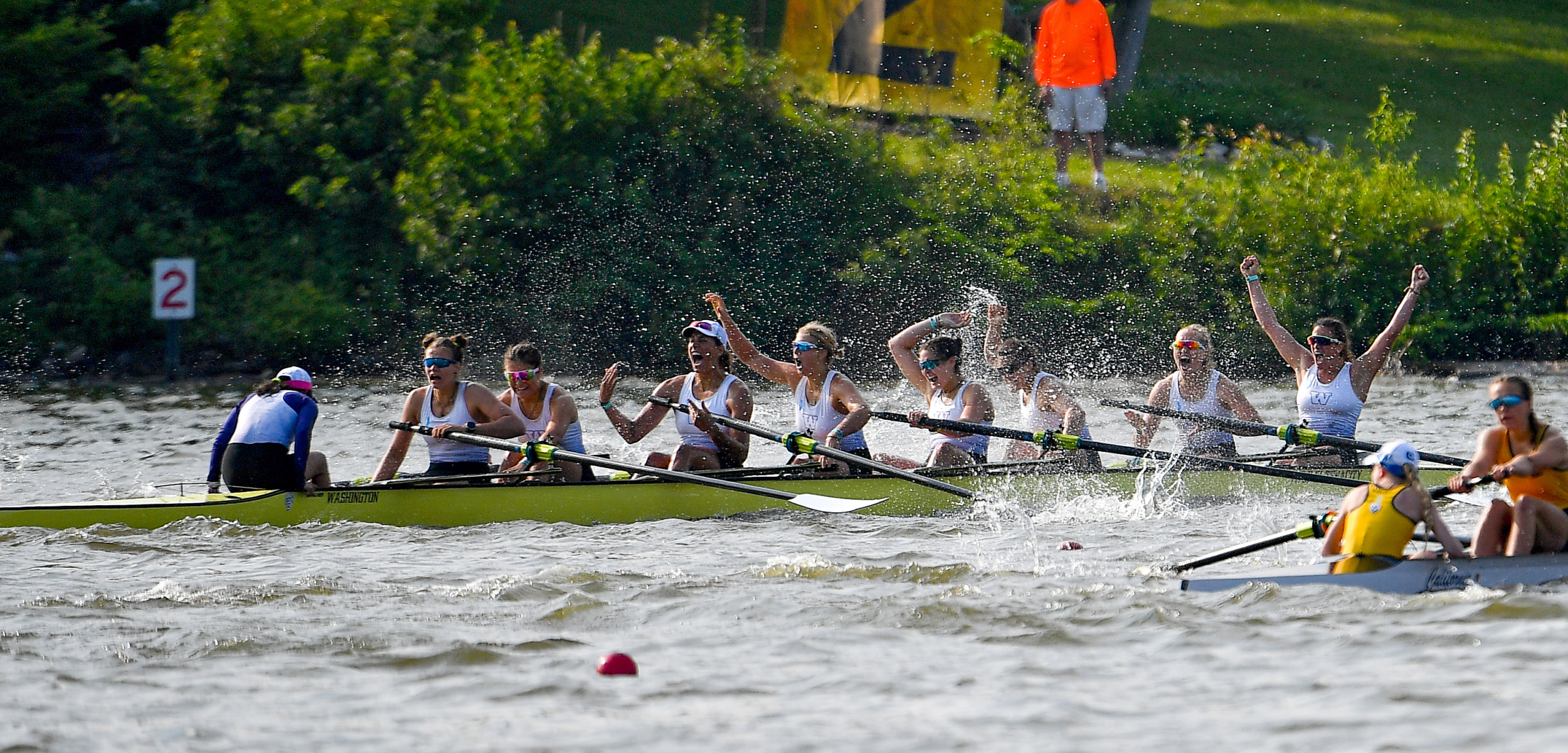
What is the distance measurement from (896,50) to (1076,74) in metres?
3.11

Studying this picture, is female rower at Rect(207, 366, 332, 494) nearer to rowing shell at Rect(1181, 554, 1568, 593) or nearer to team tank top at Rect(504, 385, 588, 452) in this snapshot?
team tank top at Rect(504, 385, 588, 452)

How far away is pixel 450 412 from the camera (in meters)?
10.1

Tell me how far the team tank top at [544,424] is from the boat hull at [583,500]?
0.62 m

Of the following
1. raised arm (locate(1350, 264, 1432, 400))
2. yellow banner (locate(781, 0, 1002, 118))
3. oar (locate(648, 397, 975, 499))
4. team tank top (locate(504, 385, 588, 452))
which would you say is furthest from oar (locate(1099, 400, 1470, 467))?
yellow banner (locate(781, 0, 1002, 118))

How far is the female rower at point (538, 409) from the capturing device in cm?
1024

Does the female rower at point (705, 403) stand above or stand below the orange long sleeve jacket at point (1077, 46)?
below

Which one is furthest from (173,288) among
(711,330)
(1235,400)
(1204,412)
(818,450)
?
(1235,400)

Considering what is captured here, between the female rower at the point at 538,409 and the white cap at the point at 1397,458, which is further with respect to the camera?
the female rower at the point at 538,409

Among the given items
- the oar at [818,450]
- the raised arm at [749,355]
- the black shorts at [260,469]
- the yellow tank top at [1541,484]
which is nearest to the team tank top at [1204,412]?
the oar at [818,450]

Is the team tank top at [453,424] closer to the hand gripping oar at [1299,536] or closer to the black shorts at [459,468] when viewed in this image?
the black shorts at [459,468]

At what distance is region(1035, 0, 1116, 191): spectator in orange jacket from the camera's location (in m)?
21.5

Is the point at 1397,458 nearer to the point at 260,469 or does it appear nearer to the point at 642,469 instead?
the point at 642,469

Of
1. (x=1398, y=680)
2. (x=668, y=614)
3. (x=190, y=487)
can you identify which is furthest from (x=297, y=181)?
(x=1398, y=680)

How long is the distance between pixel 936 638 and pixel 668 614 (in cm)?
128
